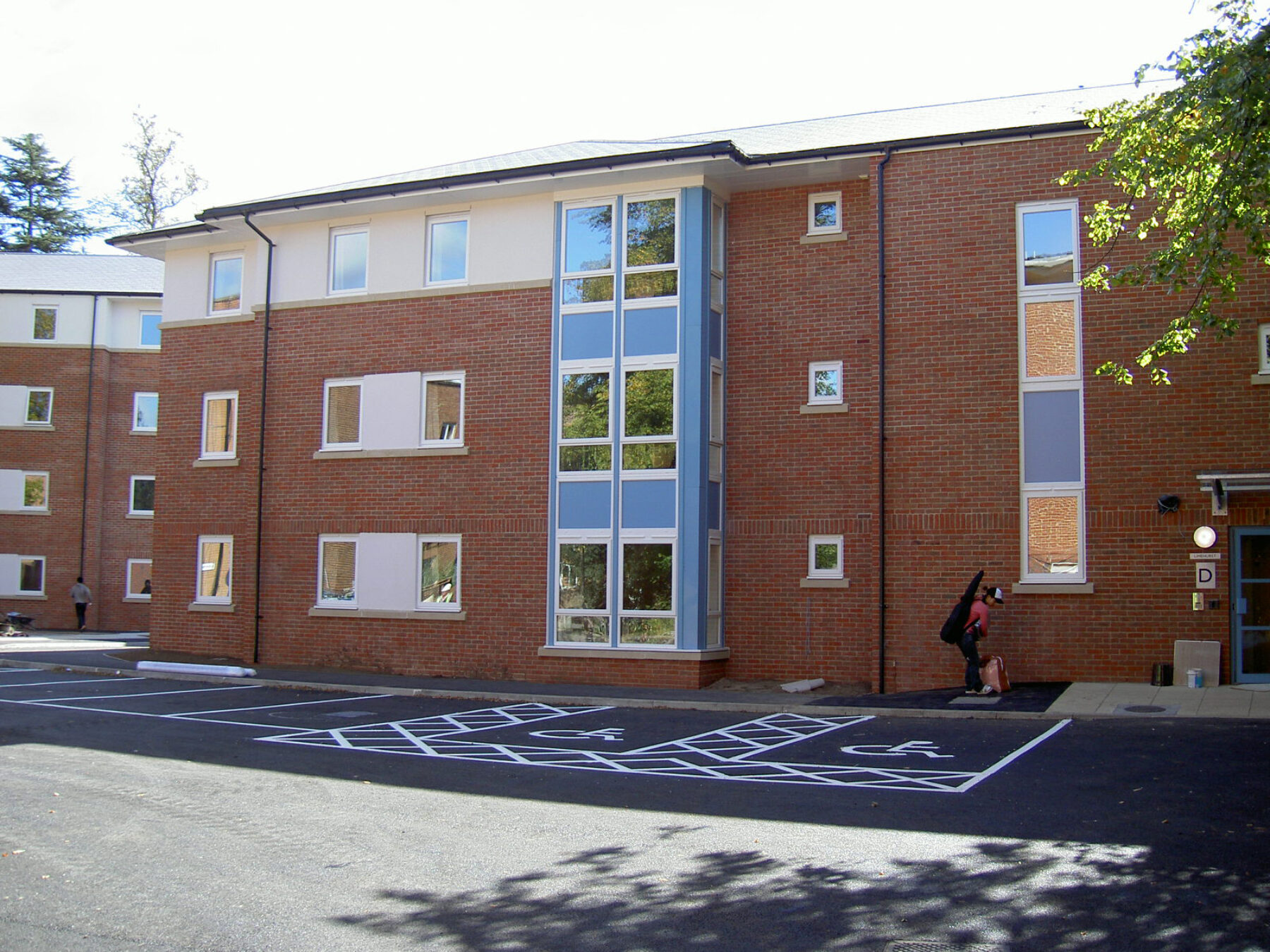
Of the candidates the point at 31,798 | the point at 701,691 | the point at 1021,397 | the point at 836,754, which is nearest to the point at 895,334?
the point at 1021,397

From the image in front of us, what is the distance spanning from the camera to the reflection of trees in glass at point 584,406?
19.2 m

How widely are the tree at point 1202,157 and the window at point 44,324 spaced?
31.9 meters

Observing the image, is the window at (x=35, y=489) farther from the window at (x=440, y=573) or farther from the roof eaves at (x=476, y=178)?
the window at (x=440, y=573)

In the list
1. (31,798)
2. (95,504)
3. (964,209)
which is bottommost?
(31,798)

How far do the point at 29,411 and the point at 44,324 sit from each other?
2.67 metres

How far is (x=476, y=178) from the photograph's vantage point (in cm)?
1959

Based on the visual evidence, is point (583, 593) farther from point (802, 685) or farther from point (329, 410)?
point (329, 410)

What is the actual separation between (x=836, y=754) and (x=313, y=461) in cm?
1295

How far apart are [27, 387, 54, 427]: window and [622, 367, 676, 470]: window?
23561mm

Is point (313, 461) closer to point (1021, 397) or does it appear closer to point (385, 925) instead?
point (1021, 397)

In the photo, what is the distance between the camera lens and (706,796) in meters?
9.47

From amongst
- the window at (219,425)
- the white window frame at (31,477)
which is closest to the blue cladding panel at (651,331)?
the window at (219,425)

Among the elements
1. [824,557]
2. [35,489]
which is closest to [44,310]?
[35,489]

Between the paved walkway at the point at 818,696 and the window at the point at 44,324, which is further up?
the window at the point at 44,324
